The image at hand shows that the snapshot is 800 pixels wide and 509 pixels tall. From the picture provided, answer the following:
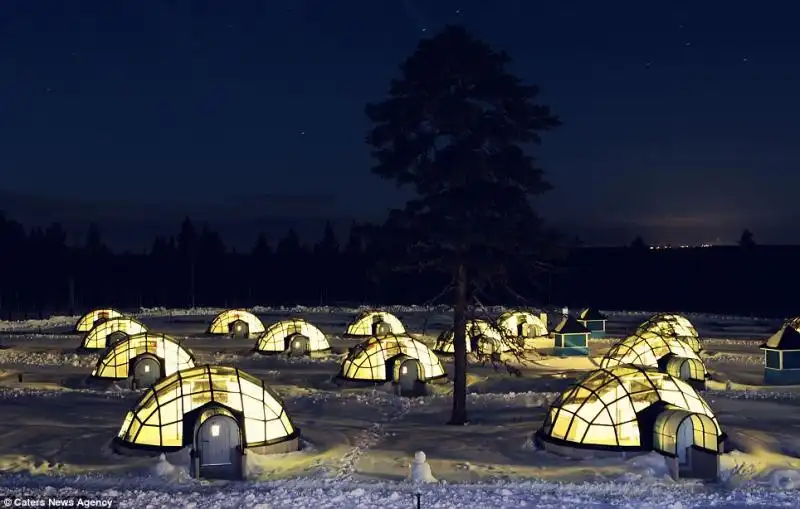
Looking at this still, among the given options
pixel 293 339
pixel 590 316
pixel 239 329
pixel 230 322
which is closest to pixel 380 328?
pixel 293 339

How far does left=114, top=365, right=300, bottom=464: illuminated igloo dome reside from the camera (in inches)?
765

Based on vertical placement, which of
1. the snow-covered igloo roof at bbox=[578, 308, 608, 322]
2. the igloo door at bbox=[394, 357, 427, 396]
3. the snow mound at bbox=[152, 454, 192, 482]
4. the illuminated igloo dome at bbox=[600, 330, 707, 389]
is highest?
the snow-covered igloo roof at bbox=[578, 308, 608, 322]

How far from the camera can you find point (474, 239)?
23984mm

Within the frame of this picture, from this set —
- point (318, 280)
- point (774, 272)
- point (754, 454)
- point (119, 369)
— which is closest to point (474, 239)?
point (754, 454)

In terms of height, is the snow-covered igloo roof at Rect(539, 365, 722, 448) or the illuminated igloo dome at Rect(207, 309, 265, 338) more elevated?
the illuminated igloo dome at Rect(207, 309, 265, 338)

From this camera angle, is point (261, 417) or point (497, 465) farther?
point (261, 417)

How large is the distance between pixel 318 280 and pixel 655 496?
9361 cm

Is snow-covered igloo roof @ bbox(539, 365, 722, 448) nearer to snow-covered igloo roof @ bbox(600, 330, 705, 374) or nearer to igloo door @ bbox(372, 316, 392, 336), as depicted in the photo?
snow-covered igloo roof @ bbox(600, 330, 705, 374)

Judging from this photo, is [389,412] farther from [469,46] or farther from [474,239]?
[469,46]

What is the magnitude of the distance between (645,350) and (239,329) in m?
28.3

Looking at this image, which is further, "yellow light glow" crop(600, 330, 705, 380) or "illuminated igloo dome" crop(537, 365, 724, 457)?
"yellow light glow" crop(600, 330, 705, 380)

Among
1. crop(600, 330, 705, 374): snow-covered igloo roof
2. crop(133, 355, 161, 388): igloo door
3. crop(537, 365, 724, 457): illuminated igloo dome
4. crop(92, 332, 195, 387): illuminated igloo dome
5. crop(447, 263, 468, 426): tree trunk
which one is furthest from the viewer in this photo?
crop(600, 330, 705, 374): snow-covered igloo roof

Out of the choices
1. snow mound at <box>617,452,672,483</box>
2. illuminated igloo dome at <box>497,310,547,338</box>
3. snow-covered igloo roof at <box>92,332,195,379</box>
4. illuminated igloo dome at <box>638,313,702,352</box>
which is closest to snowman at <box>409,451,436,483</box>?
snow mound at <box>617,452,672,483</box>

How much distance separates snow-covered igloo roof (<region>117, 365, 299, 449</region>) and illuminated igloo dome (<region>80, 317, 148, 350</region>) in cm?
2427
